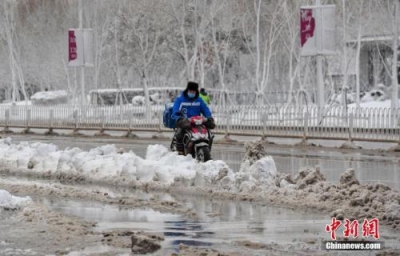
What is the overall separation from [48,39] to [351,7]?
2713 cm

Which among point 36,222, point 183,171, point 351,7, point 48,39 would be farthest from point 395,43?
point 48,39

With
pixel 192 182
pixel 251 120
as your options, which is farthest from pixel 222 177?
pixel 251 120

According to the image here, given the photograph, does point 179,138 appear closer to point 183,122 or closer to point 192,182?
point 183,122

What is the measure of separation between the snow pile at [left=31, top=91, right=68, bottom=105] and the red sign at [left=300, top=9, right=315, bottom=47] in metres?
36.0

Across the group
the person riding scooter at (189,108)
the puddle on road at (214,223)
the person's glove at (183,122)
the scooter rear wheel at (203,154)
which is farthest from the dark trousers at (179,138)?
the puddle on road at (214,223)

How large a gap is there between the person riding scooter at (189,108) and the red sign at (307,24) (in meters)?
13.9

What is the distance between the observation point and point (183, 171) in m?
15.9

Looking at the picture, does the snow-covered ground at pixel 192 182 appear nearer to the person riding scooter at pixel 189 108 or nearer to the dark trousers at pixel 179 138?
the dark trousers at pixel 179 138

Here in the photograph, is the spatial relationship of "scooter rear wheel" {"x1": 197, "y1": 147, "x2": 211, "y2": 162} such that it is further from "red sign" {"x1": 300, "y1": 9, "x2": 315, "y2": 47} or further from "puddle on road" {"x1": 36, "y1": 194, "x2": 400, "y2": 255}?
"red sign" {"x1": 300, "y1": 9, "x2": 315, "y2": 47}

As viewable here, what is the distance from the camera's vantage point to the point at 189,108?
17.8 meters

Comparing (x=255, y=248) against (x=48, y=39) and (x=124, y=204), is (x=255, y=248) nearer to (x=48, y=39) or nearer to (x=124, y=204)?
(x=124, y=204)

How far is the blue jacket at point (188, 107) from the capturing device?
17.6m

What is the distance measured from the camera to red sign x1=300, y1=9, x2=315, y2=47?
30891 mm

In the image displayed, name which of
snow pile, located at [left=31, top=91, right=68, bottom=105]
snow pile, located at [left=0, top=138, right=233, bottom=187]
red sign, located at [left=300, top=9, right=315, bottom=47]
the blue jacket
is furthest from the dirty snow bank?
snow pile, located at [left=31, top=91, right=68, bottom=105]
